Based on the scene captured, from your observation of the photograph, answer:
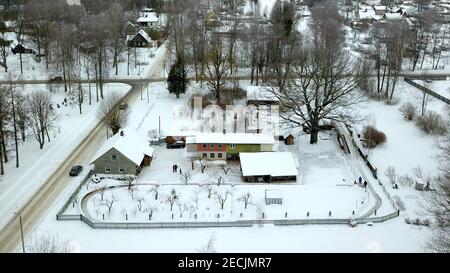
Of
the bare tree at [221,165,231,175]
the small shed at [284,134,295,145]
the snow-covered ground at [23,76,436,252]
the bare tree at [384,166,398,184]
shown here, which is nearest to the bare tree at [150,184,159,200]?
the snow-covered ground at [23,76,436,252]

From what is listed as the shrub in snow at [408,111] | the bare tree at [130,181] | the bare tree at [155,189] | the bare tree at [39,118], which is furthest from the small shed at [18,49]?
the shrub in snow at [408,111]

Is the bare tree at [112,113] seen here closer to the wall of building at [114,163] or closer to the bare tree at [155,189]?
the wall of building at [114,163]

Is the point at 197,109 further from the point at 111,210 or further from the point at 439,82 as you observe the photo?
the point at 439,82

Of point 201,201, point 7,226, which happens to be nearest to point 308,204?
point 201,201

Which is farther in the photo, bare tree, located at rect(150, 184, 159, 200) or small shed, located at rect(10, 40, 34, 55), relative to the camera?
small shed, located at rect(10, 40, 34, 55)

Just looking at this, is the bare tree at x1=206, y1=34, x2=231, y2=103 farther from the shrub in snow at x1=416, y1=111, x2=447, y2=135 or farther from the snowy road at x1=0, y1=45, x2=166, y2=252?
the shrub in snow at x1=416, y1=111, x2=447, y2=135

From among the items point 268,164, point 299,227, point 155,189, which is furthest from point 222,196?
point 299,227

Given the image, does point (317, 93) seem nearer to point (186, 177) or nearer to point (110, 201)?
point (186, 177)
